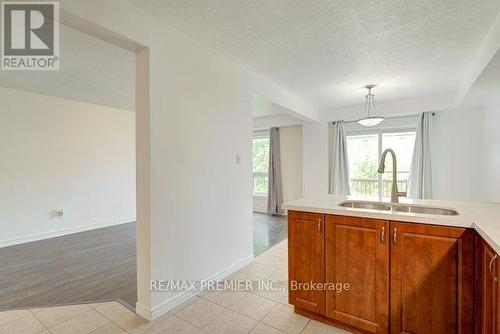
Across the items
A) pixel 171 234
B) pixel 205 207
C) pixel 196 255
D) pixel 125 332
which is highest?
pixel 205 207

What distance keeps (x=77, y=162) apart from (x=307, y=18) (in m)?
4.64

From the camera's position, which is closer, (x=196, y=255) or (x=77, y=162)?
(x=196, y=255)

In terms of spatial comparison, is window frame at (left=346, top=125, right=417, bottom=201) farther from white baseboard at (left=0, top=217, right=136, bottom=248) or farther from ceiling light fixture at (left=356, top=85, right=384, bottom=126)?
white baseboard at (left=0, top=217, right=136, bottom=248)

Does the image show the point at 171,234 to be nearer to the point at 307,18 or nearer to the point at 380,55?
the point at 307,18

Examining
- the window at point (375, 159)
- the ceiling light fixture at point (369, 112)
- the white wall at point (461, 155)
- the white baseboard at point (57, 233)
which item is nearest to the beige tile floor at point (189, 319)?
the white baseboard at point (57, 233)

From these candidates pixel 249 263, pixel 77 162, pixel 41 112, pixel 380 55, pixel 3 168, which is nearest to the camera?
pixel 380 55

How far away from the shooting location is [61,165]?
4281 millimetres

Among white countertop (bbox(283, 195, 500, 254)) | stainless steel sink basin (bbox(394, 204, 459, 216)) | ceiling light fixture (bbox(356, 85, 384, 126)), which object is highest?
ceiling light fixture (bbox(356, 85, 384, 126))

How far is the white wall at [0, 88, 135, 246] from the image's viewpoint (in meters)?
3.72

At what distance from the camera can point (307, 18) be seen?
2.01 metres

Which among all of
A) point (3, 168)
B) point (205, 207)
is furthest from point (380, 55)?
point (3, 168)

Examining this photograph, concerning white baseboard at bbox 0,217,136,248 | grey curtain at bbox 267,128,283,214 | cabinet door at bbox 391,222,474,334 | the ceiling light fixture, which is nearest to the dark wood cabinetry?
cabinet door at bbox 391,222,474,334

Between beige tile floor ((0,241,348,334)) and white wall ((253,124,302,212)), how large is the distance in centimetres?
374

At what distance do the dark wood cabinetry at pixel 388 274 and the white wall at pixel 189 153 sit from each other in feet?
3.11
